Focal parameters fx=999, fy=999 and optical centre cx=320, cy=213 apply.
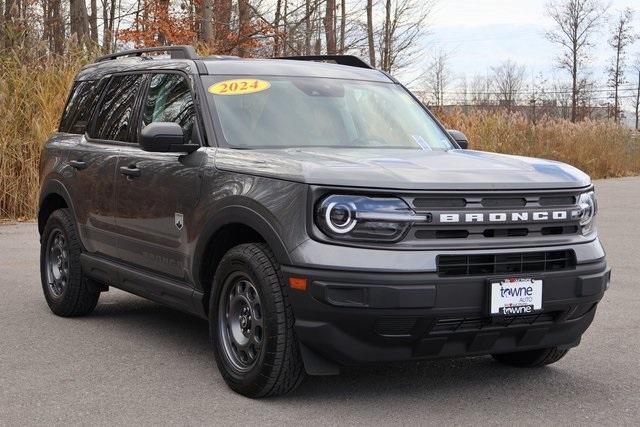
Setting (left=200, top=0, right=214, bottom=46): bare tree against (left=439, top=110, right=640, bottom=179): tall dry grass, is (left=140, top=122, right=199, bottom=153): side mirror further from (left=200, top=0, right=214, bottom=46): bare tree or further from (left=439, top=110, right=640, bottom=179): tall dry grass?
(left=439, top=110, right=640, bottom=179): tall dry grass

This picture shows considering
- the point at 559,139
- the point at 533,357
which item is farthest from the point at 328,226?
the point at 559,139

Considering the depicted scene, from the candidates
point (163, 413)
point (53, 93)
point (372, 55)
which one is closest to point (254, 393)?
point (163, 413)

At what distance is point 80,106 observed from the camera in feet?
24.4

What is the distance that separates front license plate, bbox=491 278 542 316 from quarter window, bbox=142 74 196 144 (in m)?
2.10

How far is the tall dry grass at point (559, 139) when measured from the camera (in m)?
24.1

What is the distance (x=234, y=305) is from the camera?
512cm

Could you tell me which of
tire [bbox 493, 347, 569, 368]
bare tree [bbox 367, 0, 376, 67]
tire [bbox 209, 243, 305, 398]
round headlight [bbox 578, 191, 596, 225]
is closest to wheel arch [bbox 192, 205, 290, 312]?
tire [bbox 209, 243, 305, 398]

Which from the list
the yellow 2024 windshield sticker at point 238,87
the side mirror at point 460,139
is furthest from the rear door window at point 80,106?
the side mirror at point 460,139

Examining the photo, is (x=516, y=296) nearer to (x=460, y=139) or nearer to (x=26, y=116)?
(x=460, y=139)

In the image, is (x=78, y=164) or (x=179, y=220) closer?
(x=179, y=220)

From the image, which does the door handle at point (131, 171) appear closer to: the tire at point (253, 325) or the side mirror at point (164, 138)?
the side mirror at point (164, 138)

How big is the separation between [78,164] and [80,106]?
0.74 metres

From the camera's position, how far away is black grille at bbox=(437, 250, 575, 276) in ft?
14.9

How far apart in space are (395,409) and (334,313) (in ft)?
2.20
